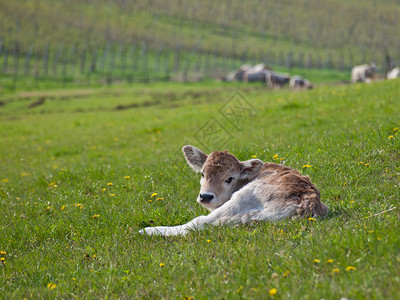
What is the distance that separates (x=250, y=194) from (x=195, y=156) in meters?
2.01

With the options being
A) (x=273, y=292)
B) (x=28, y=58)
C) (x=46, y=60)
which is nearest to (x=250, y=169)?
(x=273, y=292)

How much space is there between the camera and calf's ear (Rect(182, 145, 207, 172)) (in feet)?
27.3

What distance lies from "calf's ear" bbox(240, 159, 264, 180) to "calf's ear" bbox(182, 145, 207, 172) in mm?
1043

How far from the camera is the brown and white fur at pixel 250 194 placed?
634 cm

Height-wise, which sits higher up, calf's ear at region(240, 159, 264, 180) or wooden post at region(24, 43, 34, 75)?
calf's ear at region(240, 159, 264, 180)

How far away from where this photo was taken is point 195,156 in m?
8.38

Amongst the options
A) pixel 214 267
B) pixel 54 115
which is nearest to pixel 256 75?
pixel 54 115

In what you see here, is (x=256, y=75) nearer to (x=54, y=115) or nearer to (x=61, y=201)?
(x=54, y=115)

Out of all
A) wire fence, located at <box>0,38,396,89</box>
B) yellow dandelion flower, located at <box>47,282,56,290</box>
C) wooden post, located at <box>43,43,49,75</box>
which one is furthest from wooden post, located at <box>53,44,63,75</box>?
yellow dandelion flower, located at <box>47,282,56,290</box>

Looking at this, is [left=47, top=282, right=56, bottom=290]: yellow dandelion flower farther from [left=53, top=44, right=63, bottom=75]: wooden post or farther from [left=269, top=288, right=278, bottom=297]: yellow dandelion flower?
[left=53, top=44, right=63, bottom=75]: wooden post

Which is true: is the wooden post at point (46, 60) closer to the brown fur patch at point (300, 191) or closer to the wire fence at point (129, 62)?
the wire fence at point (129, 62)

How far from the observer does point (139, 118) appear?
36312 millimetres

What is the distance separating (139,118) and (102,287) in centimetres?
3185

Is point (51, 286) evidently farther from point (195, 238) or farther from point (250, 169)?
point (250, 169)
